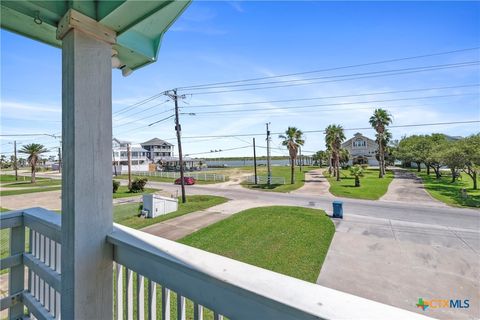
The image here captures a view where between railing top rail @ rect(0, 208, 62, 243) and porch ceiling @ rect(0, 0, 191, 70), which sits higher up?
porch ceiling @ rect(0, 0, 191, 70)

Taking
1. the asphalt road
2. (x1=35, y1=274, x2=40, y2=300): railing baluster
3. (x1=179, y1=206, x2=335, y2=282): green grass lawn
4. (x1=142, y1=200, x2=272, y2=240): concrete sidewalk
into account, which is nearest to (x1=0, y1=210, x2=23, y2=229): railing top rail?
(x1=35, y1=274, x2=40, y2=300): railing baluster

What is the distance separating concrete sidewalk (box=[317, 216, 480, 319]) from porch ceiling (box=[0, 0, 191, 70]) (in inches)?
234

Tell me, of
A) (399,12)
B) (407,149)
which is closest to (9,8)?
(399,12)

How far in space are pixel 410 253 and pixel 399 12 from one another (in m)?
7.03

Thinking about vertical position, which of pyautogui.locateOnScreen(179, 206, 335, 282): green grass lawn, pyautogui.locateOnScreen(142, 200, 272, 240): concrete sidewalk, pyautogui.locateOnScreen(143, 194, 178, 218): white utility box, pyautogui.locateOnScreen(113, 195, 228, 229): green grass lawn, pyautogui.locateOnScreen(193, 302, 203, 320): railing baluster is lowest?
pyautogui.locateOnScreen(179, 206, 335, 282): green grass lawn

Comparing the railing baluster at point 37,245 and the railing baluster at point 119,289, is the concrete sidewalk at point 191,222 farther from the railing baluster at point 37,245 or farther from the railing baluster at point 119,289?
the railing baluster at point 119,289

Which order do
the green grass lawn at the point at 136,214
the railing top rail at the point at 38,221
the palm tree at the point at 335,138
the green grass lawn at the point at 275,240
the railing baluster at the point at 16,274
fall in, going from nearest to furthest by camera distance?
the railing top rail at the point at 38,221, the railing baluster at the point at 16,274, the green grass lawn at the point at 275,240, the green grass lawn at the point at 136,214, the palm tree at the point at 335,138

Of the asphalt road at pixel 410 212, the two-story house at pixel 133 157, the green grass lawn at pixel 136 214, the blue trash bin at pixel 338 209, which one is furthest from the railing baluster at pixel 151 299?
the two-story house at pixel 133 157

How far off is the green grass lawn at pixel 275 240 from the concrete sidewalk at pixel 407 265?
1.58 feet

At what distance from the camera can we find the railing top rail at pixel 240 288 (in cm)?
55

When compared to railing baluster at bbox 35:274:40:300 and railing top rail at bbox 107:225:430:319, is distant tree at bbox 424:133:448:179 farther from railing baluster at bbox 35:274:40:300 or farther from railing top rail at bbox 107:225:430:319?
railing baluster at bbox 35:274:40:300

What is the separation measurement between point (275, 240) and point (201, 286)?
25.7ft

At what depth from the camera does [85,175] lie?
45.2 inches

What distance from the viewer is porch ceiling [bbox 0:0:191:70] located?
117 centimetres
